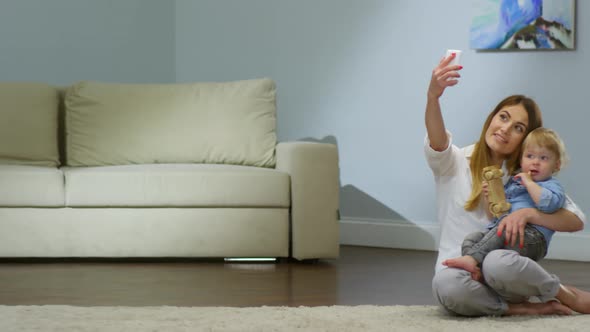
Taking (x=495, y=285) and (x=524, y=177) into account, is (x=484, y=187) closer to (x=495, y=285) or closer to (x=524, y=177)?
(x=524, y=177)

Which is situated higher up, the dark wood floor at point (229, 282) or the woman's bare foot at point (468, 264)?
the woman's bare foot at point (468, 264)

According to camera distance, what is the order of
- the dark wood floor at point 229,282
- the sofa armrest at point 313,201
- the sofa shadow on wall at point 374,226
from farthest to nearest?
the sofa shadow on wall at point 374,226, the sofa armrest at point 313,201, the dark wood floor at point 229,282

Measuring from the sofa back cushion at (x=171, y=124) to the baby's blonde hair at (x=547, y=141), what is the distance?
2138 millimetres

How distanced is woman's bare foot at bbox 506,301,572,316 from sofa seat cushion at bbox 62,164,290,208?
170 centimetres

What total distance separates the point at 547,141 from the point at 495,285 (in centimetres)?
43

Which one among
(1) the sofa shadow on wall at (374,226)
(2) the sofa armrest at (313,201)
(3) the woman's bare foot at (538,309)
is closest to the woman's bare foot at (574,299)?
(3) the woman's bare foot at (538,309)

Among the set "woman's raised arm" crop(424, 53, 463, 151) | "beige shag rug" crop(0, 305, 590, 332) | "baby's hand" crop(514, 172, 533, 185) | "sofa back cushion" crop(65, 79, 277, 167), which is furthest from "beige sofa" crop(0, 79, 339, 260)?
"baby's hand" crop(514, 172, 533, 185)

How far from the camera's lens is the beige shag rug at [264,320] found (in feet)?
8.40

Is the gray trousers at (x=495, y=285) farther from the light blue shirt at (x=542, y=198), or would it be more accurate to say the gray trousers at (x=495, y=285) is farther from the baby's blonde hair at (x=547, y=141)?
the baby's blonde hair at (x=547, y=141)

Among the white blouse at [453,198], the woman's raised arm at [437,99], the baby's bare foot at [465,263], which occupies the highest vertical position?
the woman's raised arm at [437,99]

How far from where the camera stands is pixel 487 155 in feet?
9.17

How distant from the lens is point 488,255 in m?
2.63

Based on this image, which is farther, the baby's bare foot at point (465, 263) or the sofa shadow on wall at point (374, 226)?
the sofa shadow on wall at point (374, 226)

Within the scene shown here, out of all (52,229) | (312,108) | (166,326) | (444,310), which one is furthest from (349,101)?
(166,326)
